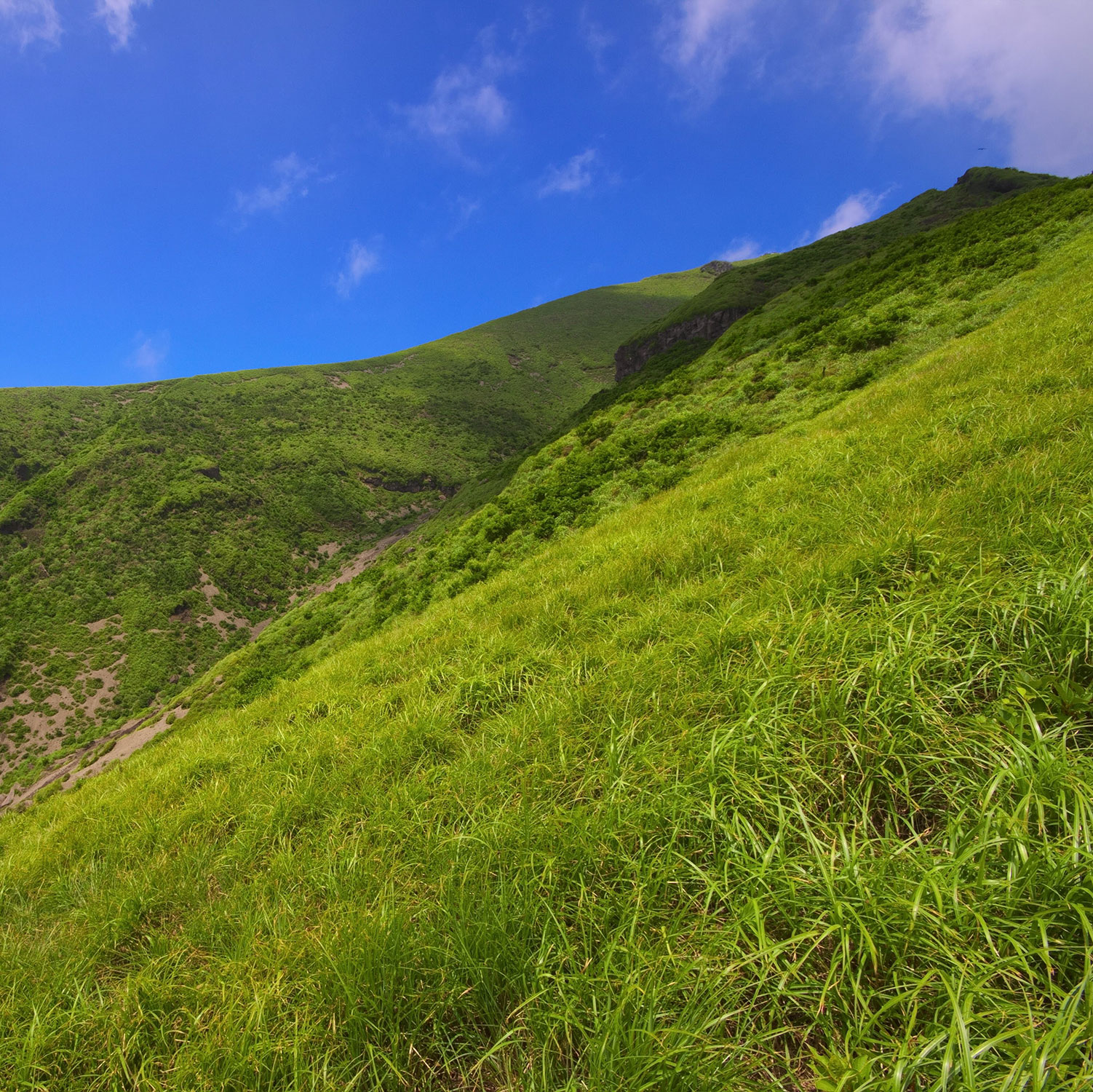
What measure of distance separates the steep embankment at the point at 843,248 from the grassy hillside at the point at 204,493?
385 ft

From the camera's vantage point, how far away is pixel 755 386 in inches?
669

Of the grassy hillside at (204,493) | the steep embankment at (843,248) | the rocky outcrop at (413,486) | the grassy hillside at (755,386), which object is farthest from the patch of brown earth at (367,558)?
the grassy hillside at (755,386)

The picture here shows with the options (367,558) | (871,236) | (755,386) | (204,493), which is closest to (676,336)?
(871,236)

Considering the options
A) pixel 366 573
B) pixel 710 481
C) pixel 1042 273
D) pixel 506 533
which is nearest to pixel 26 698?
pixel 366 573

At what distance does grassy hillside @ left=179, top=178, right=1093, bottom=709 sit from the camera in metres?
13.9

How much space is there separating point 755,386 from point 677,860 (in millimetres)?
17951

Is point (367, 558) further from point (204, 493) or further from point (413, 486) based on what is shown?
point (204, 493)

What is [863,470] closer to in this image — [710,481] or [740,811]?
[710,481]

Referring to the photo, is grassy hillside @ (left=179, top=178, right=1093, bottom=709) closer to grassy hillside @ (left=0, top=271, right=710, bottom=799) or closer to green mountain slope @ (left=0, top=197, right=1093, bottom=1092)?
green mountain slope @ (left=0, top=197, right=1093, bottom=1092)

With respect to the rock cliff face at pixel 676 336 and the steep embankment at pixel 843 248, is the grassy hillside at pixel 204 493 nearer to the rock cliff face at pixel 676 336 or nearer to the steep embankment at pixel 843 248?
the rock cliff face at pixel 676 336

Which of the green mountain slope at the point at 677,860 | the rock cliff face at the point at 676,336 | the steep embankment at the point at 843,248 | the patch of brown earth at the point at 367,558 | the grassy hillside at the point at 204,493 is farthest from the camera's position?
the patch of brown earth at the point at 367,558

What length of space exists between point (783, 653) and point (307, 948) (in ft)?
11.1

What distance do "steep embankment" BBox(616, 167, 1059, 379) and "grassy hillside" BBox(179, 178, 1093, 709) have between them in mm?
9897

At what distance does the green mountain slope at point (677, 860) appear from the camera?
163 cm
